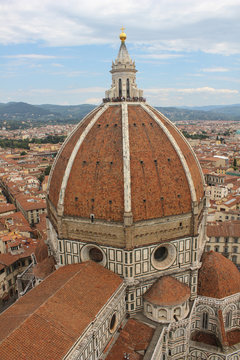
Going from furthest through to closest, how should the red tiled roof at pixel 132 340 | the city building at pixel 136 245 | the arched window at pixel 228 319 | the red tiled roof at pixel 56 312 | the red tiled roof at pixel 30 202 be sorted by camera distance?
the red tiled roof at pixel 30 202 < the arched window at pixel 228 319 < the city building at pixel 136 245 < the red tiled roof at pixel 132 340 < the red tiled roof at pixel 56 312

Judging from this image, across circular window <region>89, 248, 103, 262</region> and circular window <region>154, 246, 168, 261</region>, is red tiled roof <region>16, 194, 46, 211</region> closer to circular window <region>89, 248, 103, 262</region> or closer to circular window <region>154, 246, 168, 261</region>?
circular window <region>89, 248, 103, 262</region>

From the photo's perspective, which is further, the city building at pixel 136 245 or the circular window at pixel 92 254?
the circular window at pixel 92 254

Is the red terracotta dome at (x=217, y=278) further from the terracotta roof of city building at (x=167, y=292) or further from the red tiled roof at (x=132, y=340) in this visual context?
the red tiled roof at (x=132, y=340)

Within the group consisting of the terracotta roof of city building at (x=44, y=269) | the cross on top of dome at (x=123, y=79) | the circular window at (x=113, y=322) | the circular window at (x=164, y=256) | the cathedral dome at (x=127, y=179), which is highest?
the cross on top of dome at (x=123, y=79)

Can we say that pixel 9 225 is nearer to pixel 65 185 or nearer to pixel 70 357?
pixel 65 185

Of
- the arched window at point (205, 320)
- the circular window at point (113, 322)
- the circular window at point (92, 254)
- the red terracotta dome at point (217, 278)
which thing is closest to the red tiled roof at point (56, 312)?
the circular window at point (92, 254)

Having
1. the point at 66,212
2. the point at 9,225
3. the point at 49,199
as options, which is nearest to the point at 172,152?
the point at 66,212

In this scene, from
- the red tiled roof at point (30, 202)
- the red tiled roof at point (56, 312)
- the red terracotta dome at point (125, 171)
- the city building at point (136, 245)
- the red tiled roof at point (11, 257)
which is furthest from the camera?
the red tiled roof at point (30, 202)
